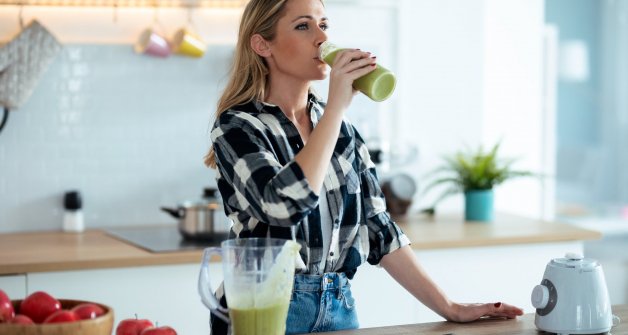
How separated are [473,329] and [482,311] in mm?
69

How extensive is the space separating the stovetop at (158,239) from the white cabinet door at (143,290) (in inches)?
3.8

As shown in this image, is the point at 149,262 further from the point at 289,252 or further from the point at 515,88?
the point at 515,88

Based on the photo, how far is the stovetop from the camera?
323 centimetres

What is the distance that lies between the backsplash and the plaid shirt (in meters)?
1.53

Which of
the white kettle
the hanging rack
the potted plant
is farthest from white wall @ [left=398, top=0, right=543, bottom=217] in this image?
the white kettle

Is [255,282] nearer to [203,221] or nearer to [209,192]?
Result: [203,221]

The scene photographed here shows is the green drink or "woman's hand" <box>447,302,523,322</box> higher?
the green drink

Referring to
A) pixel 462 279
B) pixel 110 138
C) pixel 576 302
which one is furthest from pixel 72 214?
pixel 576 302

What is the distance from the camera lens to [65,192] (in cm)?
369

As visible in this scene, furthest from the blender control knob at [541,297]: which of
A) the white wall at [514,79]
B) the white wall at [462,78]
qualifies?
the white wall at [514,79]

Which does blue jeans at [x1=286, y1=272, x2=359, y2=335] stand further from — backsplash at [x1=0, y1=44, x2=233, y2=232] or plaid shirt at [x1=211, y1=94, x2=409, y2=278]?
backsplash at [x1=0, y1=44, x2=233, y2=232]

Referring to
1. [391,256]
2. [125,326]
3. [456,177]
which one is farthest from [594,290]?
[456,177]

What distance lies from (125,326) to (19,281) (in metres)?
1.42

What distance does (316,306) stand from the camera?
2100 millimetres
